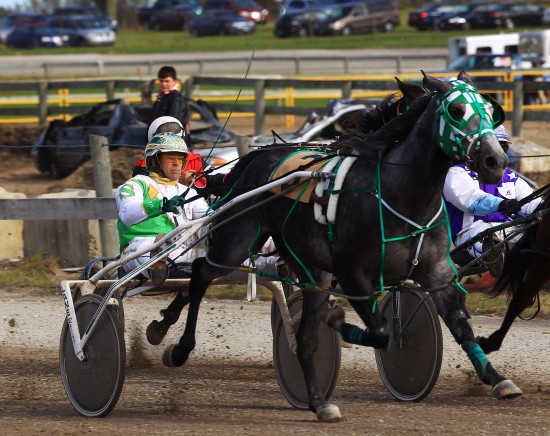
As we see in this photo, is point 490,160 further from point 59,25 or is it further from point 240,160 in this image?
point 59,25

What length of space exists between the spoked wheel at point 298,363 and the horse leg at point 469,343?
816 mm

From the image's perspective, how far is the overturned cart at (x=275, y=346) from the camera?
6.22m

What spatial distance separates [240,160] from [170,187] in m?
0.47

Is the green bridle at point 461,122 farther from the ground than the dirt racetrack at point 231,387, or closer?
farther from the ground

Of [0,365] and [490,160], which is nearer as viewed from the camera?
[490,160]

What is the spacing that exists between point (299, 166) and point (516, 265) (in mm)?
1671

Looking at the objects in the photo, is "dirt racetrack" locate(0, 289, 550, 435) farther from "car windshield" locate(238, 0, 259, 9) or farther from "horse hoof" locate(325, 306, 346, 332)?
"car windshield" locate(238, 0, 259, 9)

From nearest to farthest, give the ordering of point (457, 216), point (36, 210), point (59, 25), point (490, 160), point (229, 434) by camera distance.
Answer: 1. point (490, 160)
2. point (229, 434)
3. point (457, 216)
4. point (36, 210)
5. point (59, 25)

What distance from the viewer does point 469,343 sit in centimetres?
553

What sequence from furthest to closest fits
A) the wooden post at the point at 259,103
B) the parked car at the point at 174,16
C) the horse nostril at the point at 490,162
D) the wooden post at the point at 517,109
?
the parked car at the point at 174,16
the wooden post at the point at 259,103
the wooden post at the point at 517,109
the horse nostril at the point at 490,162

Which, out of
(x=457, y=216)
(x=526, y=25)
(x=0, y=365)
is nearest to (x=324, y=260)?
(x=457, y=216)

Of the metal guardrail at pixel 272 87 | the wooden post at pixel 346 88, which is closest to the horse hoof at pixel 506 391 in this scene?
the metal guardrail at pixel 272 87

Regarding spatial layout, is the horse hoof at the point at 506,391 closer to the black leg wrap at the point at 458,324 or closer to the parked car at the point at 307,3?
the black leg wrap at the point at 458,324

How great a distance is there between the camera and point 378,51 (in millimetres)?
39812
